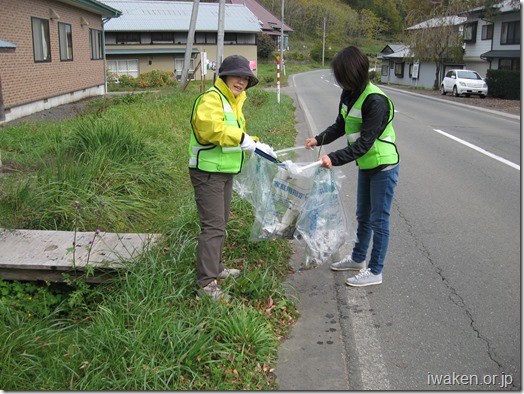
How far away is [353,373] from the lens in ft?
10.7

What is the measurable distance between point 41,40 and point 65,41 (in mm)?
2699

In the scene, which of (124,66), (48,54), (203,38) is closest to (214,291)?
(48,54)

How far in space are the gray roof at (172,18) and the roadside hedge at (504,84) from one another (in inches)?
952

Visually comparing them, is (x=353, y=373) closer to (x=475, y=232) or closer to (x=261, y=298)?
(x=261, y=298)

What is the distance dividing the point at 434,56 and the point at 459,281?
3919 cm

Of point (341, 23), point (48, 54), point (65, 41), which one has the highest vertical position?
point (341, 23)

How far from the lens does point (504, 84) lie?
97.6ft

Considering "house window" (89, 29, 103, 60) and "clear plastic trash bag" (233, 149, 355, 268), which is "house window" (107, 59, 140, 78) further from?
"clear plastic trash bag" (233, 149, 355, 268)

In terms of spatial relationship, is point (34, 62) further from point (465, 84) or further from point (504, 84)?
point (504, 84)

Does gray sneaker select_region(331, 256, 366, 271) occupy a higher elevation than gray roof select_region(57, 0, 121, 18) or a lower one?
lower

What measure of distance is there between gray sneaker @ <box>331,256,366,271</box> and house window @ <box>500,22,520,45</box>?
114ft

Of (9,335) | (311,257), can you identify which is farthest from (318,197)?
(9,335)

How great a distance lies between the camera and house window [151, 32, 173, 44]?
48.1 metres

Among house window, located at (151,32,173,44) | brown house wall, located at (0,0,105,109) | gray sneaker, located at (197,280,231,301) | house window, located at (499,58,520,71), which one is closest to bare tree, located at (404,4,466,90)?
house window, located at (499,58,520,71)
